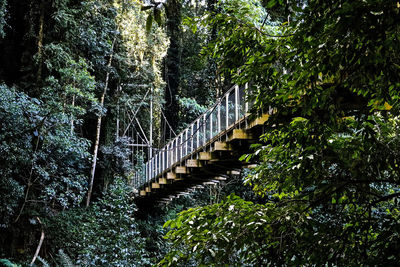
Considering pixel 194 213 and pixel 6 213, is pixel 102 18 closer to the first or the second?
pixel 6 213

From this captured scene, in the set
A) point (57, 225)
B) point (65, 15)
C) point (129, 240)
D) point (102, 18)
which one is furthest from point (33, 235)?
point (102, 18)

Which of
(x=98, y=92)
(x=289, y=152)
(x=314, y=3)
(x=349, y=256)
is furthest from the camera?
(x=98, y=92)

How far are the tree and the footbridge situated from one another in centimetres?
138

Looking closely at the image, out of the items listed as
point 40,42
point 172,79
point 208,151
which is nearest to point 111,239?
point 208,151

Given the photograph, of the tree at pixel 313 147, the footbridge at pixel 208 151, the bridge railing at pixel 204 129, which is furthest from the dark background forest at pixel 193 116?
the bridge railing at pixel 204 129

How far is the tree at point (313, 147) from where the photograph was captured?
4.88 ft

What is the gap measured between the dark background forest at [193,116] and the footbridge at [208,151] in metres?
0.51

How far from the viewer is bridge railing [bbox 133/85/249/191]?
17.8 ft

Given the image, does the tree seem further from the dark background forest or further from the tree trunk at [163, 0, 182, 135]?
the tree trunk at [163, 0, 182, 135]

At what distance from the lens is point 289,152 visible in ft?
7.00

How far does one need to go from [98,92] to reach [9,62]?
2.91m

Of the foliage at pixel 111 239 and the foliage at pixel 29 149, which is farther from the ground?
the foliage at pixel 29 149

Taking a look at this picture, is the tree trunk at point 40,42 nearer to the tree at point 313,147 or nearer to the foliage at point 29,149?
the foliage at point 29,149

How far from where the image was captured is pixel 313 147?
184 centimetres
